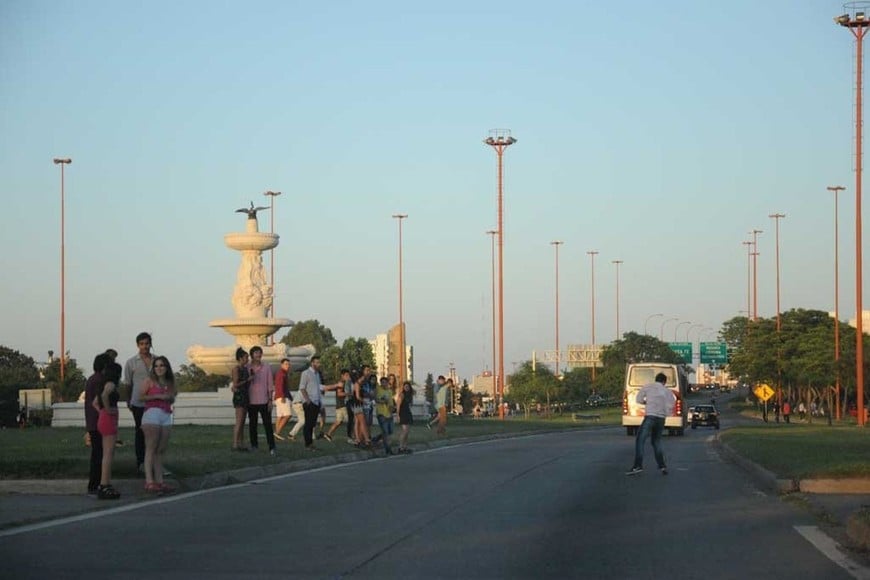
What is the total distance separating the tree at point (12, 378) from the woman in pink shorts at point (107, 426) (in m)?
37.7

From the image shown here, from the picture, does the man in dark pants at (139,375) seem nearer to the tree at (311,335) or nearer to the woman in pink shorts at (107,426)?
the woman in pink shorts at (107,426)

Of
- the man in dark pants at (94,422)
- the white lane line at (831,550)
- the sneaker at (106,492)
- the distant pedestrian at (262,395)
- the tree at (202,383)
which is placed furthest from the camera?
the tree at (202,383)

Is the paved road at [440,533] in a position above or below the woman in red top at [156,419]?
below

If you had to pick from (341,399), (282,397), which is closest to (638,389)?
(341,399)

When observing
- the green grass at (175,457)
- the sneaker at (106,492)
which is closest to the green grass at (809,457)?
the green grass at (175,457)

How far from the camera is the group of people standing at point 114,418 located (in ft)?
53.7

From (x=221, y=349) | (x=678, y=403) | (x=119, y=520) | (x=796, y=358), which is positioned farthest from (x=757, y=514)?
(x=796, y=358)

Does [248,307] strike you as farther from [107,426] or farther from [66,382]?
[107,426]

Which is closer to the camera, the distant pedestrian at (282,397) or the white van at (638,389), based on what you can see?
the distant pedestrian at (282,397)

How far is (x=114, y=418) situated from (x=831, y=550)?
869 centimetres

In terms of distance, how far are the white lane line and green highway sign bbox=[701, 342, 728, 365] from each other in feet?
411

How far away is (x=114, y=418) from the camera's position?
16.5 metres

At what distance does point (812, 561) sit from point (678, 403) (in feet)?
110

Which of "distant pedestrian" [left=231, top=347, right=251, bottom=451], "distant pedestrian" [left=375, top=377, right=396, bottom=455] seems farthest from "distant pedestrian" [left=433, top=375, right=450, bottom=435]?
"distant pedestrian" [left=231, top=347, right=251, bottom=451]
